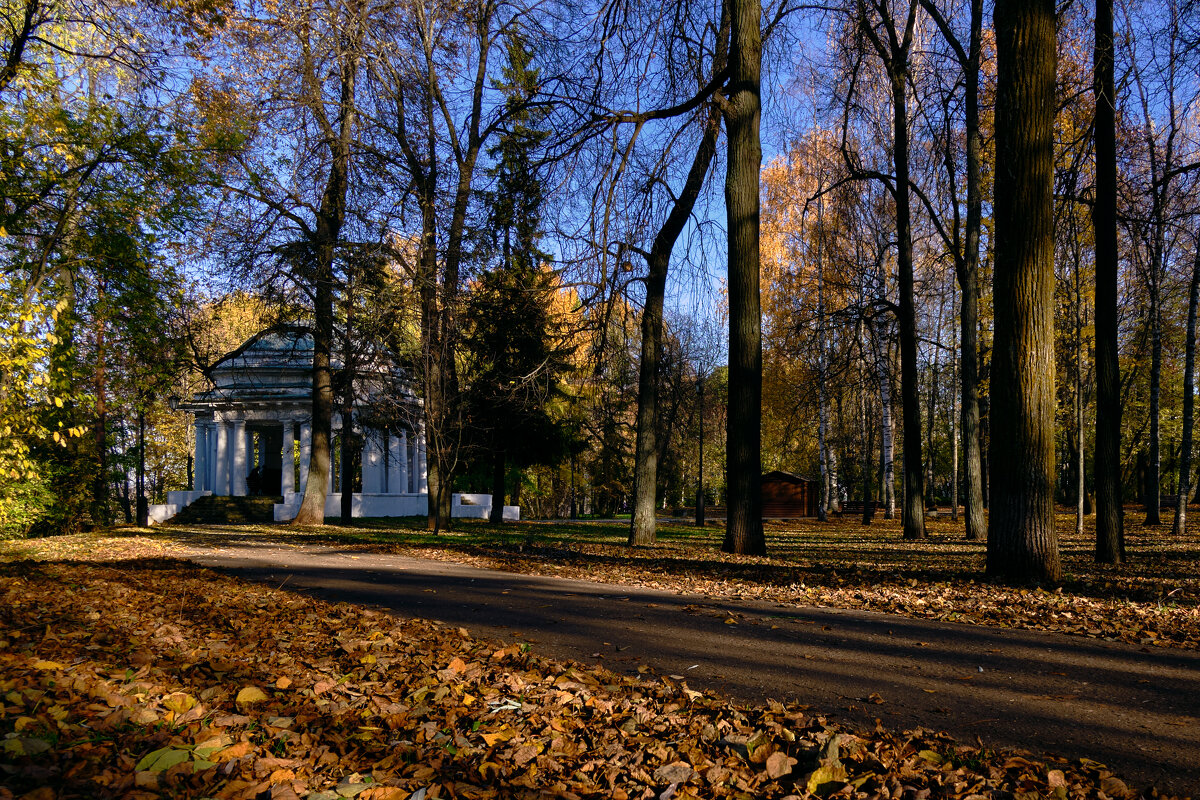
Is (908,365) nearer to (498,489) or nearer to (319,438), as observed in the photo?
(498,489)

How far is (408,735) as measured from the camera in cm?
286

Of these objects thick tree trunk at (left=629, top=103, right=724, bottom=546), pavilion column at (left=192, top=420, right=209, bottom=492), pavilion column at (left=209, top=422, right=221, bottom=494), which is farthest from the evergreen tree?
pavilion column at (left=192, top=420, right=209, bottom=492)

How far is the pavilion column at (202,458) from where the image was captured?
1257 inches

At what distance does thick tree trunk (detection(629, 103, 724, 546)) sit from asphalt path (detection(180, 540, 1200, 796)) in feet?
21.1

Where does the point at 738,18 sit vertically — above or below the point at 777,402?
above

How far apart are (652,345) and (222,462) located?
25006mm

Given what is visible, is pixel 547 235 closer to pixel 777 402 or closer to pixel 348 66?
pixel 348 66

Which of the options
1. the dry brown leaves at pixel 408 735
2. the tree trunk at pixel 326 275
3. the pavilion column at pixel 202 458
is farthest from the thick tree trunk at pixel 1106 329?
the pavilion column at pixel 202 458

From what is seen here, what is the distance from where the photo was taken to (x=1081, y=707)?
340 cm

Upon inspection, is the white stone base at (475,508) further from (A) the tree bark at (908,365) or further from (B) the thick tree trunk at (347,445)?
(A) the tree bark at (908,365)

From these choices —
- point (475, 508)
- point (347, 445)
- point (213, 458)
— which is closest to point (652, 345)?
point (347, 445)

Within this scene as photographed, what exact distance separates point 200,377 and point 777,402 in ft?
77.2

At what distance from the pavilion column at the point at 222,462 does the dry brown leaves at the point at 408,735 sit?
29.5 m

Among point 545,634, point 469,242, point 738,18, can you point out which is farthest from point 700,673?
point 469,242
